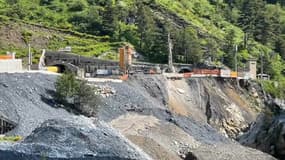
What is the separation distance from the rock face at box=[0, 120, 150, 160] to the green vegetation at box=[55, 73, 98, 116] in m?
37.3

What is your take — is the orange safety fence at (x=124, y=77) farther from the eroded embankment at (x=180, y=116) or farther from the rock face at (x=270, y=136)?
the rock face at (x=270, y=136)

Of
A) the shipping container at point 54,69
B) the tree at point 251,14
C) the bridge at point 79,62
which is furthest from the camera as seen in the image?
the tree at point 251,14

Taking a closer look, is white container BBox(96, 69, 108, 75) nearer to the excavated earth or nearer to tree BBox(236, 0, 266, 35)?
the excavated earth

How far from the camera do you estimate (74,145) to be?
24.3 m

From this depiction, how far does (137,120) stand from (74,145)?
3459 centimetres

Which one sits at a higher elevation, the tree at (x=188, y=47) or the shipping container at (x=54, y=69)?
the tree at (x=188, y=47)

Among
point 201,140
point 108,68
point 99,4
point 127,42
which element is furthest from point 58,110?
point 99,4

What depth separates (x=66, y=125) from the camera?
25.2 meters

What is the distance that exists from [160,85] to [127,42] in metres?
28.0

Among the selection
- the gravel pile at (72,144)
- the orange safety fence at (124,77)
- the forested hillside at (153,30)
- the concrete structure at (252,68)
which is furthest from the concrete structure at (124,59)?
the gravel pile at (72,144)

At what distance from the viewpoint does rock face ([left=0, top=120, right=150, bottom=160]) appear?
24.0 metres

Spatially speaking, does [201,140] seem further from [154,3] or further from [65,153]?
[154,3]

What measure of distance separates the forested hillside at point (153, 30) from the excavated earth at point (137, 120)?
41.2 ft

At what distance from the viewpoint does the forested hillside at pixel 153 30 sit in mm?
103938
